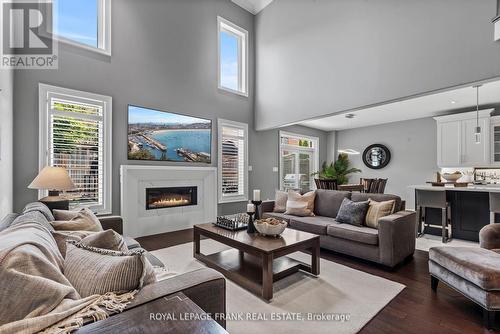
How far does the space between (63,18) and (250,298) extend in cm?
470

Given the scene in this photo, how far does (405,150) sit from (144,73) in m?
6.90

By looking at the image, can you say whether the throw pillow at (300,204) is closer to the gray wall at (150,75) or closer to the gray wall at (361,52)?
the gray wall at (361,52)

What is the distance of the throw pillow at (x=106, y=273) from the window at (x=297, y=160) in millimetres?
5915

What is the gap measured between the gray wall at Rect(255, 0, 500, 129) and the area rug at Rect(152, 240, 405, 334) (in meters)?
2.73

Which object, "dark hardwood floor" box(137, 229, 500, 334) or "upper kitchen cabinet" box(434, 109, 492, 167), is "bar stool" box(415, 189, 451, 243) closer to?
"dark hardwood floor" box(137, 229, 500, 334)

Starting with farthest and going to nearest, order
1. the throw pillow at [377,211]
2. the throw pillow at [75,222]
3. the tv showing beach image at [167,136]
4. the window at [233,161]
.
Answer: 1. the window at [233,161]
2. the tv showing beach image at [167,136]
3. the throw pillow at [377,211]
4. the throw pillow at [75,222]

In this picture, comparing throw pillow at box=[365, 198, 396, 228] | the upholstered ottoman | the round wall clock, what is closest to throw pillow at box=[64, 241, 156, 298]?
the upholstered ottoman

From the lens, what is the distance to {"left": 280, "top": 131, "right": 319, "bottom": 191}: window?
7.02 metres

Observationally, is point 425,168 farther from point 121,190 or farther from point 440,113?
point 121,190

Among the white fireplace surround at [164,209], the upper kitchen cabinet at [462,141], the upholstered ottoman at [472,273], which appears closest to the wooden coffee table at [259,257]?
the upholstered ottoman at [472,273]

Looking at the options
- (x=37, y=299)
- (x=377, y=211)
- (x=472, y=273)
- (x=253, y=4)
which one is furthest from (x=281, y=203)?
(x=253, y=4)

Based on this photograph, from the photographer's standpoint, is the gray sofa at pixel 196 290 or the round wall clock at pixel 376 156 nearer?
the gray sofa at pixel 196 290

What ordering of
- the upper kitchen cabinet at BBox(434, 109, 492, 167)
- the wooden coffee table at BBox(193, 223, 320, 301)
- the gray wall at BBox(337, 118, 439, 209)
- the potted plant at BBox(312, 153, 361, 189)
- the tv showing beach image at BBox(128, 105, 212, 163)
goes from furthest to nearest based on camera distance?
the potted plant at BBox(312, 153, 361, 189)
the gray wall at BBox(337, 118, 439, 209)
the upper kitchen cabinet at BBox(434, 109, 492, 167)
the tv showing beach image at BBox(128, 105, 212, 163)
the wooden coffee table at BBox(193, 223, 320, 301)

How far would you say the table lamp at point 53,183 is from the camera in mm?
2752
